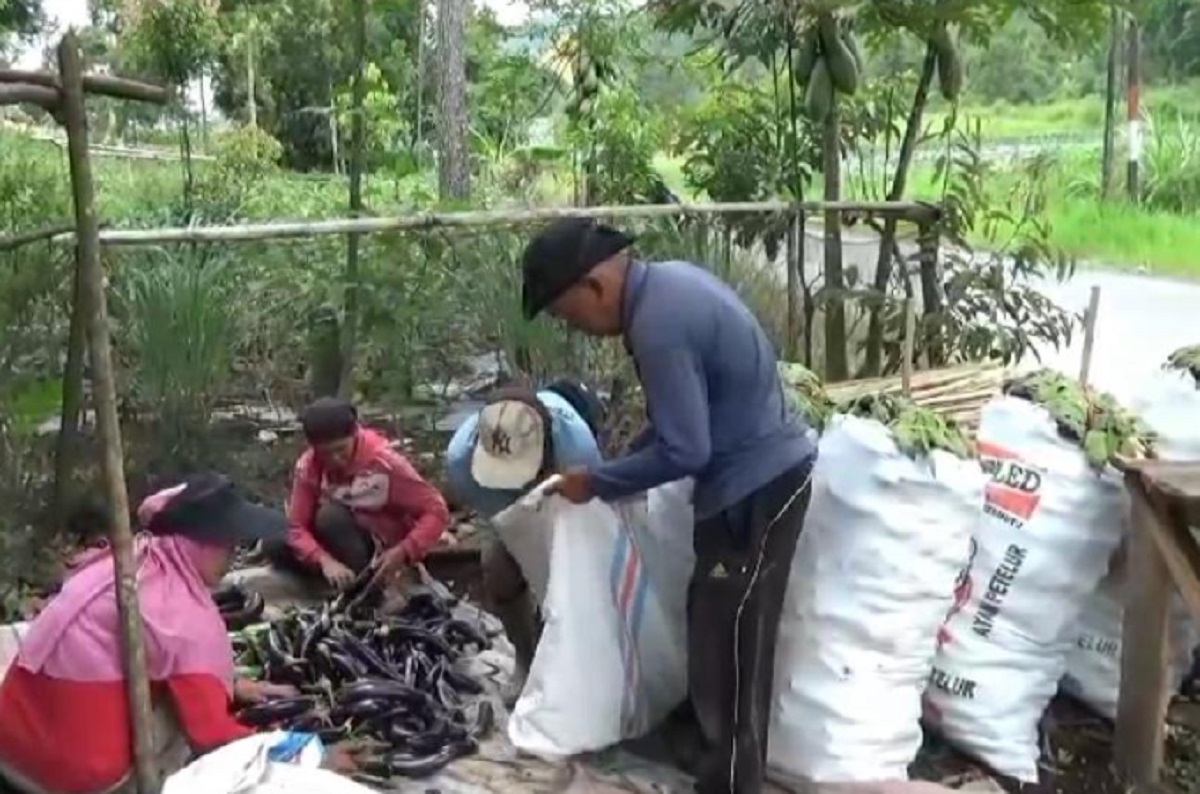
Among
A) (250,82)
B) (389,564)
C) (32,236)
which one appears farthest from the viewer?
(250,82)

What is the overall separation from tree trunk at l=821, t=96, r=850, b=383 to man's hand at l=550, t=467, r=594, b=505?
9.83 ft

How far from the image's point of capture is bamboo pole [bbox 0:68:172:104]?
2.81 meters

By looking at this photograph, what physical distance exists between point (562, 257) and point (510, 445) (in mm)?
671

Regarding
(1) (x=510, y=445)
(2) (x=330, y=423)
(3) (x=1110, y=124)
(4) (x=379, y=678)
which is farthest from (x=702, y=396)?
(3) (x=1110, y=124)

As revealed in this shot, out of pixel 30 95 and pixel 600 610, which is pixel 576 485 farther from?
Answer: pixel 30 95

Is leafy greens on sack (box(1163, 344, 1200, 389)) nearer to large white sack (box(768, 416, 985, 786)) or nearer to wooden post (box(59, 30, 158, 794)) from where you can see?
large white sack (box(768, 416, 985, 786))

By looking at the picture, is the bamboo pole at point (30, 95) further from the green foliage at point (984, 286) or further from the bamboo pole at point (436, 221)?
the green foliage at point (984, 286)

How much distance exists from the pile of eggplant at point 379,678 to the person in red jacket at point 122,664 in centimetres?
70

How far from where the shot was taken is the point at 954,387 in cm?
543

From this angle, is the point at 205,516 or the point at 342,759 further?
the point at 342,759

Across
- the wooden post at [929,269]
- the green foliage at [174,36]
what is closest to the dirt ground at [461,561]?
the wooden post at [929,269]

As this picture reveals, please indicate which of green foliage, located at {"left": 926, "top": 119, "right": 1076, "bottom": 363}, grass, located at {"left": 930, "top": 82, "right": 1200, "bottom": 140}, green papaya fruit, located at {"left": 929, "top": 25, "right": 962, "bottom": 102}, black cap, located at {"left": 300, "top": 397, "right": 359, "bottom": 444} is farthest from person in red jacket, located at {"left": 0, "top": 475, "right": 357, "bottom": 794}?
grass, located at {"left": 930, "top": 82, "right": 1200, "bottom": 140}

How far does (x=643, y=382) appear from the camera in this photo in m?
3.17

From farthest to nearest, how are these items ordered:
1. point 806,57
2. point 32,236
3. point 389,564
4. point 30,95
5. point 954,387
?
1. point 806,57
2. point 954,387
3. point 32,236
4. point 389,564
5. point 30,95
